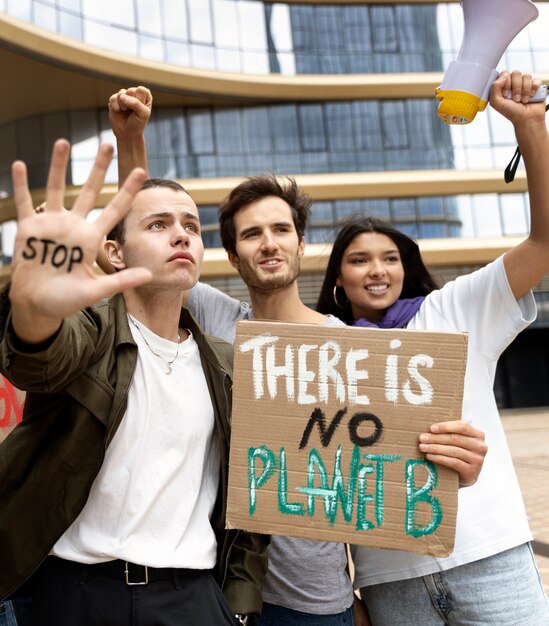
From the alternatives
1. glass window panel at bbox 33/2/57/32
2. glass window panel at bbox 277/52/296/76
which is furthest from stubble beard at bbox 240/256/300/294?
glass window panel at bbox 277/52/296/76

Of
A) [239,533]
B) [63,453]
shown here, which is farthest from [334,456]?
[63,453]

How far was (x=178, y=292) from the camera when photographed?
2107 millimetres

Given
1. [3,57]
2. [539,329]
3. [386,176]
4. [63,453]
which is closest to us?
[63,453]

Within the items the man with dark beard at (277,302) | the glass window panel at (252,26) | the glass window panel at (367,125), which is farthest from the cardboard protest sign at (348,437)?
the glass window panel at (252,26)

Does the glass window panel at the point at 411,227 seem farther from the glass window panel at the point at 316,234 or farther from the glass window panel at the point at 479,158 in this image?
the glass window panel at the point at 479,158

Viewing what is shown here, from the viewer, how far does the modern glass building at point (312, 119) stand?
19.5 meters

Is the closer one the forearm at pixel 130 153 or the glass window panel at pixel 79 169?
the forearm at pixel 130 153

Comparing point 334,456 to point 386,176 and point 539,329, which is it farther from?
point 539,329

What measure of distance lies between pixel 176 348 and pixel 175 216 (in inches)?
15.1

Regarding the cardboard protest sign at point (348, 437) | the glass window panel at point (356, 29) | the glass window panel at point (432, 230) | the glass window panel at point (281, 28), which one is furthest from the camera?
the glass window panel at point (356, 29)

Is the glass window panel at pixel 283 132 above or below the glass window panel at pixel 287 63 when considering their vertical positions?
below

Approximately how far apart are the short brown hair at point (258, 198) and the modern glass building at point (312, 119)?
1573cm

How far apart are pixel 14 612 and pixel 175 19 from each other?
19.6 meters

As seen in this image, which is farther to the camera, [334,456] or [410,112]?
[410,112]
